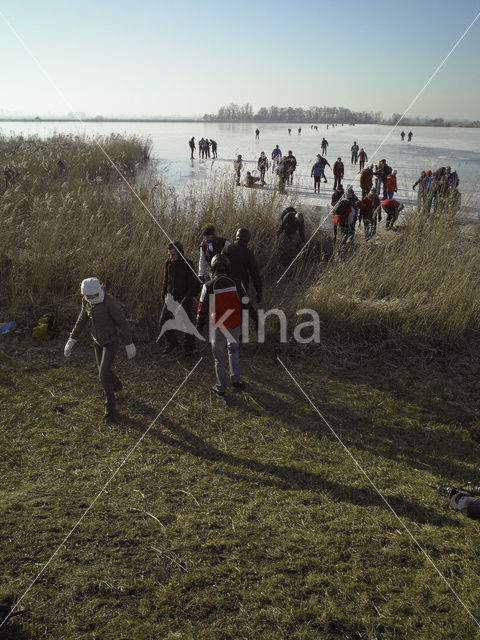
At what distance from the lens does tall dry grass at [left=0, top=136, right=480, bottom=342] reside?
7023 mm

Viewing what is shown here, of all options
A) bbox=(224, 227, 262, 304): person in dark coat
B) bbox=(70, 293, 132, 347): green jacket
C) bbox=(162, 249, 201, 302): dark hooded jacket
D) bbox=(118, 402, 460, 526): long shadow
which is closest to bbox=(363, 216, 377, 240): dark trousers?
bbox=(224, 227, 262, 304): person in dark coat

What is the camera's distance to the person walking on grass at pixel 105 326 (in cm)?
476

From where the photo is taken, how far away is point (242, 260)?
19.5 ft

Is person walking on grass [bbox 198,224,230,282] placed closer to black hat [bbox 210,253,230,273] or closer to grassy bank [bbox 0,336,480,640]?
black hat [bbox 210,253,230,273]

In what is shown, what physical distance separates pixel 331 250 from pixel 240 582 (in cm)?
803

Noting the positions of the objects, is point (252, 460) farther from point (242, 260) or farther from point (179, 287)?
point (179, 287)

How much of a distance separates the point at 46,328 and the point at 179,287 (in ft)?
7.42

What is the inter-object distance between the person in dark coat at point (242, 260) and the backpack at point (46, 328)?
312 cm

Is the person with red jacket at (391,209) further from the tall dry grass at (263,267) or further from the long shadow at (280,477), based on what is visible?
the long shadow at (280,477)

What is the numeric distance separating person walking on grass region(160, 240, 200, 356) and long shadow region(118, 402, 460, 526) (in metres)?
1.73

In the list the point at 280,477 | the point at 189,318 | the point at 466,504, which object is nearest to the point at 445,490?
the point at 466,504

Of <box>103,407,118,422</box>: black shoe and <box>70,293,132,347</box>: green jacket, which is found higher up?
<box>70,293,132,347</box>: green jacket

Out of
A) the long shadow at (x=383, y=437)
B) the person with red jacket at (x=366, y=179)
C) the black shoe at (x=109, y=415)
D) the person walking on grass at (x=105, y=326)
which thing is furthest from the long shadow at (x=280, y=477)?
the person with red jacket at (x=366, y=179)

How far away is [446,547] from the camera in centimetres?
337
